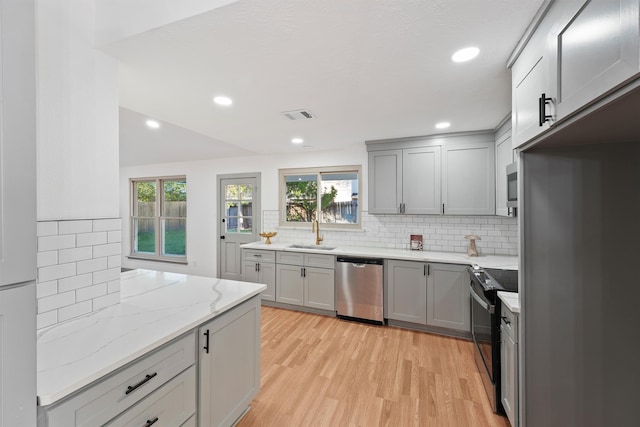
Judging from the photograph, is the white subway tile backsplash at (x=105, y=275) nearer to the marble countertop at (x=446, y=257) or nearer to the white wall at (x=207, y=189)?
the marble countertop at (x=446, y=257)

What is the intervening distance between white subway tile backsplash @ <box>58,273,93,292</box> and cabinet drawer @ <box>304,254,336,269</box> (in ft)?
8.24

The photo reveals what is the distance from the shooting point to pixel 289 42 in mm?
1495

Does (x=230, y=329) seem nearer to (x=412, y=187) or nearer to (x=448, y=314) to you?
(x=448, y=314)

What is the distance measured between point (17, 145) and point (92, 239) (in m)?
0.91

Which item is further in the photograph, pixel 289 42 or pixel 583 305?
pixel 289 42

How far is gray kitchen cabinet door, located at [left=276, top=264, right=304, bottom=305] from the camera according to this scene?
378cm

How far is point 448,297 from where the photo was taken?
3014mm

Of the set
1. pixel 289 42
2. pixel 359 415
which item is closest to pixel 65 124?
pixel 289 42

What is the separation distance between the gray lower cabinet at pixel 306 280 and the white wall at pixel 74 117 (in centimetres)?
245

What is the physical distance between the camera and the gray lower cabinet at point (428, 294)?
2963mm

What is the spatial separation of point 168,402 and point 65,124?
1514 mm

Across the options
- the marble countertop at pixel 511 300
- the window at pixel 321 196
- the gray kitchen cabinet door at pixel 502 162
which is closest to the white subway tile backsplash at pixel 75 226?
the marble countertop at pixel 511 300

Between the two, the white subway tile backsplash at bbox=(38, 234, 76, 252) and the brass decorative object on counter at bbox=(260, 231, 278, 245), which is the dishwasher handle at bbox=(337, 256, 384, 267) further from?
the white subway tile backsplash at bbox=(38, 234, 76, 252)

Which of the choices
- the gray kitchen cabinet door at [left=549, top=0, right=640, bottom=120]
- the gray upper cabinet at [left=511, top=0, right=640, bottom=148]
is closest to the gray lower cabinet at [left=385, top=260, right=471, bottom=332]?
the gray upper cabinet at [left=511, top=0, right=640, bottom=148]
